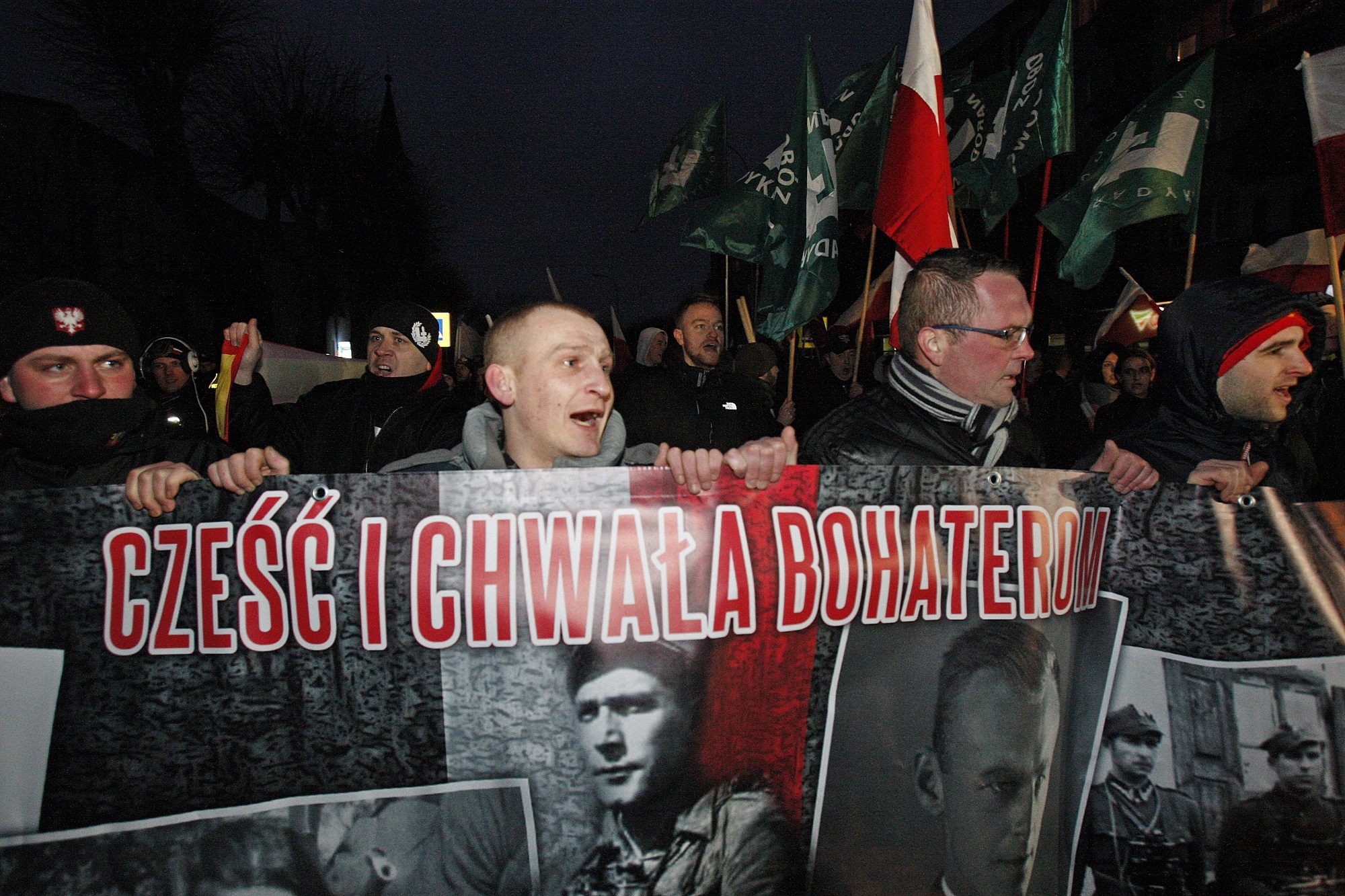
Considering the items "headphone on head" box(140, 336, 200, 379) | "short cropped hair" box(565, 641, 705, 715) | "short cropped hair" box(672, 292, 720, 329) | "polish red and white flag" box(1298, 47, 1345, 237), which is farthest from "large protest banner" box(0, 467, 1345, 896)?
"headphone on head" box(140, 336, 200, 379)

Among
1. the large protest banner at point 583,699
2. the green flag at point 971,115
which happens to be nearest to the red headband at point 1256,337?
the large protest banner at point 583,699

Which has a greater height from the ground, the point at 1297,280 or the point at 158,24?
the point at 158,24

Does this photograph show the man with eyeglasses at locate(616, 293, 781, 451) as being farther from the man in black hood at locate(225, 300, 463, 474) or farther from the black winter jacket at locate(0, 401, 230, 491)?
the black winter jacket at locate(0, 401, 230, 491)

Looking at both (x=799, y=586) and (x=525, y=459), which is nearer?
(x=799, y=586)

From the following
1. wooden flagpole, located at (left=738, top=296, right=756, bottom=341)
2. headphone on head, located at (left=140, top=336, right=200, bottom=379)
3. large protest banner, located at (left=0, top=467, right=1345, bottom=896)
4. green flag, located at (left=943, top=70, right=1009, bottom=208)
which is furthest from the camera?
wooden flagpole, located at (left=738, top=296, right=756, bottom=341)

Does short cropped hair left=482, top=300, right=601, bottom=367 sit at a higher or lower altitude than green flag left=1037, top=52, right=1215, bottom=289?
lower

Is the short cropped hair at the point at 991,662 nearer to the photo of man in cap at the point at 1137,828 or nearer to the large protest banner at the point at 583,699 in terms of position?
the large protest banner at the point at 583,699

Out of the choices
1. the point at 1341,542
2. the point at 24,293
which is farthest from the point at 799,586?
the point at 24,293

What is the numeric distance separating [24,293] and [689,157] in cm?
568

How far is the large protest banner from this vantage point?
1.59 m

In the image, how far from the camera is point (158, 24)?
17875mm

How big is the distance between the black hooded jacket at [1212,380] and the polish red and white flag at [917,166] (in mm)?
1672

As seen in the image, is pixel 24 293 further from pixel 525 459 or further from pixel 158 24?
pixel 158 24

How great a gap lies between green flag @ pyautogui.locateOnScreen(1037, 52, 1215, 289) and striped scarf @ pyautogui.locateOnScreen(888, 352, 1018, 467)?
3635 mm
